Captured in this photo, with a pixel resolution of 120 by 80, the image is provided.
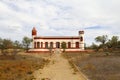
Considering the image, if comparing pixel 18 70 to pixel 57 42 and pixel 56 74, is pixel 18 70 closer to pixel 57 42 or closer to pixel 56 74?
pixel 56 74

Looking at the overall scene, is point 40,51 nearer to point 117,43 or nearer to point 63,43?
point 63,43

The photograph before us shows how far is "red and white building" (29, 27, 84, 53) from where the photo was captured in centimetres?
7511

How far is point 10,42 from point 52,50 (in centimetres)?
1176

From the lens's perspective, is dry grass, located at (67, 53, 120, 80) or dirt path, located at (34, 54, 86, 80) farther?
dry grass, located at (67, 53, 120, 80)

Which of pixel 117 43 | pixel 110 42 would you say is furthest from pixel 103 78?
pixel 110 42

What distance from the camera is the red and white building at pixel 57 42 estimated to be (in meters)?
75.1

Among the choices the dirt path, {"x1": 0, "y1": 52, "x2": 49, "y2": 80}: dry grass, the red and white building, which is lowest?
the dirt path

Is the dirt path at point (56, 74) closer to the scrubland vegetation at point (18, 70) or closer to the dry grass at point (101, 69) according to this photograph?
the scrubland vegetation at point (18, 70)

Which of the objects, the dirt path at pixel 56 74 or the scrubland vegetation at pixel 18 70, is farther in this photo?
the scrubland vegetation at pixel 18 70

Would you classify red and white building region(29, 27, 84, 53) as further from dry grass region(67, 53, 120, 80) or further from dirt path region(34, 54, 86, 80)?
dirt path region(34, 54, 86, 80)

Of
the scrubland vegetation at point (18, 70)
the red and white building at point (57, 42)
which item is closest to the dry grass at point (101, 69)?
the scrubland vegetation at point (18, 70)

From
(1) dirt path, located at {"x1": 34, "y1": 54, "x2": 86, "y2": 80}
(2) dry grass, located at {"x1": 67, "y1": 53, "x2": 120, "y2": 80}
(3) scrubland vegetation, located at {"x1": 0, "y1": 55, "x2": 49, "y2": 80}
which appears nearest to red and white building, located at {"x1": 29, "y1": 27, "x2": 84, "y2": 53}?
(2) dry grass, located at {"x1": 67, "y1": 53, "x2": 120, "y2": 80}

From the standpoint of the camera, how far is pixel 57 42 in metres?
77.3

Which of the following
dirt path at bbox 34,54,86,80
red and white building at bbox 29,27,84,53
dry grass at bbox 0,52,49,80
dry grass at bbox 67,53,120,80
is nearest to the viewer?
dirt path at bbox 34,54,86,80
